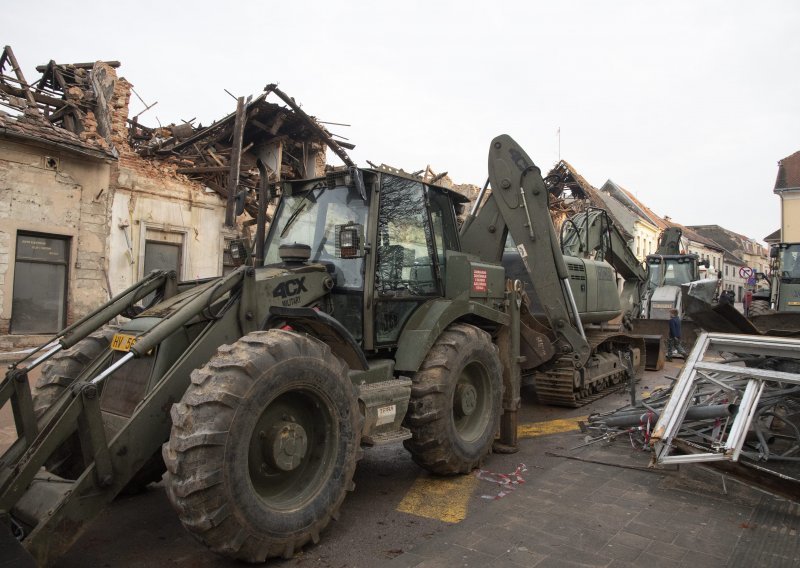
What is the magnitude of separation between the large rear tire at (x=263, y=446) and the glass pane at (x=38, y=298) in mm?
9135

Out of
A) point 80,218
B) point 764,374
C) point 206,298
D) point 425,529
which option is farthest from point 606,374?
point 80,218

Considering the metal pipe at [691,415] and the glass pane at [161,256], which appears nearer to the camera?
the metal pipe at [691,415]

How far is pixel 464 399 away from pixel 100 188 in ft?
31.0

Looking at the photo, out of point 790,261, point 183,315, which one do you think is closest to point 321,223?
point 183,315

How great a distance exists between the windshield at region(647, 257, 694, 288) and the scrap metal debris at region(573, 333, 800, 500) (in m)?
13.1

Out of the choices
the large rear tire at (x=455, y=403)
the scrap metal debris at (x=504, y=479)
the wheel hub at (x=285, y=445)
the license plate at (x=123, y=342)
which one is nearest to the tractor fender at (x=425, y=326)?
the large rear tire at (x=455, y=403)

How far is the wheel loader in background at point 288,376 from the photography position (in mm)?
3168

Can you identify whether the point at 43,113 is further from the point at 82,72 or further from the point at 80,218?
the point at 80,218

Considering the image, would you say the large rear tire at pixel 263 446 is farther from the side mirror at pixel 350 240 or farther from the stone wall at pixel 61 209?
the stone wall at pixel 61 209

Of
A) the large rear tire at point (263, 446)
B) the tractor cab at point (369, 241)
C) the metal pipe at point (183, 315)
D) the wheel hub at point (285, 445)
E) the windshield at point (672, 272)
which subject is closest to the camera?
the large rear tire at point (263, 446)

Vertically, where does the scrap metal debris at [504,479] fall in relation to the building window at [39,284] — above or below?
below

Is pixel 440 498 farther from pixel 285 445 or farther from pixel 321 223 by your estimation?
pixel 321 223

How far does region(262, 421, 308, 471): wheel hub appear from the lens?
365 centimetres

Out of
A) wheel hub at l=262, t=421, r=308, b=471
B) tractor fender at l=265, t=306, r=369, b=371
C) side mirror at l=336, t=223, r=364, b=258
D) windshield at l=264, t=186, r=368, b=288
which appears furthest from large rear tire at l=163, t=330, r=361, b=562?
windshield at l=264, t=186, r=368, b=288
